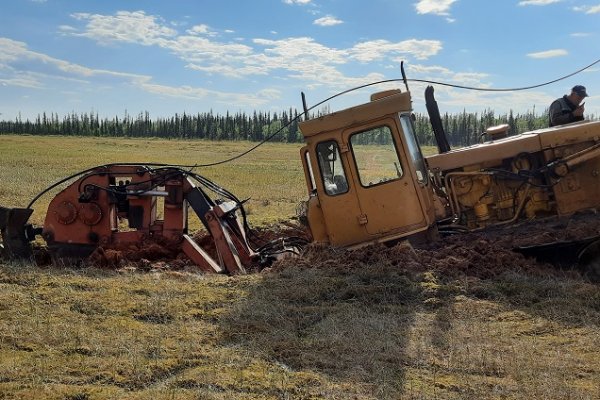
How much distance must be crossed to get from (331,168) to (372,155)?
57cm

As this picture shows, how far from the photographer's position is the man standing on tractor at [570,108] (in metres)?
9.26

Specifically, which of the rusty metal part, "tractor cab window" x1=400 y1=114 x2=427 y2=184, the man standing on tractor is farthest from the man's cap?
the rusty metal part

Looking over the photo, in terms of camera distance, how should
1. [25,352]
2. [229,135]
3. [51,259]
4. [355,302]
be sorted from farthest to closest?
[229,135], [51,259], [355,302], [25,352]

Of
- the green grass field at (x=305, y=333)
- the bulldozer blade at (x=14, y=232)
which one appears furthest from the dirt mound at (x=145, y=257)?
the bulldozer blade at (x=14, y=232)

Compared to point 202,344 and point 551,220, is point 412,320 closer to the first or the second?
point 202,344

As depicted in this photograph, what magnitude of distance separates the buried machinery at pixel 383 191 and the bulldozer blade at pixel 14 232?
0.01 metres

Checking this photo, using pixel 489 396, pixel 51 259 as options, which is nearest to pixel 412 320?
pixel 489 396

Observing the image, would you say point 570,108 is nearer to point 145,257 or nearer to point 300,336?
point 300,336

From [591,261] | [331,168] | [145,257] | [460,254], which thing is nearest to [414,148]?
[331,168]

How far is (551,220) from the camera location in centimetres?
820

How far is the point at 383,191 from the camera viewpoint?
26.6 feet

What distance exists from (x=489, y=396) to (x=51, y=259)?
6.87 m

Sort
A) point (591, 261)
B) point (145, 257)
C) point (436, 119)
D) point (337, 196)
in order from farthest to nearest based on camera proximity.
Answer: point (145, 257)
point (436, 119)
point (337, 196)
point (591, 261)

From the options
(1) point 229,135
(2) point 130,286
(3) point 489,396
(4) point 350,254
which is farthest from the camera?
(1) point 229,135
